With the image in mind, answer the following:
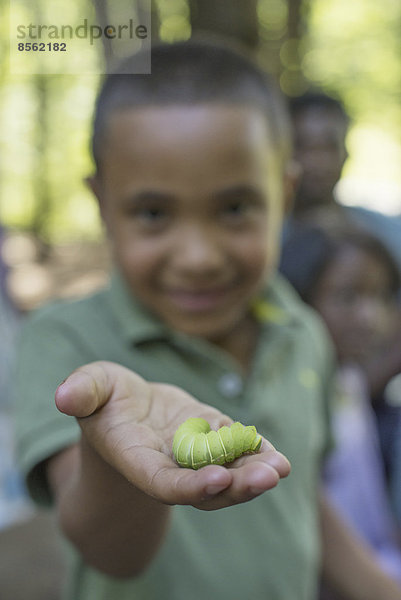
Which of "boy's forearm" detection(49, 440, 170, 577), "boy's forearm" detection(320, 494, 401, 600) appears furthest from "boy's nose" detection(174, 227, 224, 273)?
"boy's forearm" detection(320, 494, 401, 600)

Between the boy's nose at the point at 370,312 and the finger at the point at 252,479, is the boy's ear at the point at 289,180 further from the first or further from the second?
the finger at the point at 252,479

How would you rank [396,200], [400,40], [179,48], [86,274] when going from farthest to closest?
[400,40], [396,200], [86,274], [179,48]

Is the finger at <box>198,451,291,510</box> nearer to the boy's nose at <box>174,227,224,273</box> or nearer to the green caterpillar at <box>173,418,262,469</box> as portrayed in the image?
the green caterpillar at <box>173,418,262,469</box>

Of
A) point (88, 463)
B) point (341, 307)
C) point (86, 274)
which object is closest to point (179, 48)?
point (88, 463)

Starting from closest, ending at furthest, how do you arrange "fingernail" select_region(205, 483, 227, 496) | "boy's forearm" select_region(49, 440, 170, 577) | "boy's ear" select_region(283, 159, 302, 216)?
"fingernail" select_region(205, 483, 227, 496) < "boy's forearm" select_region(49, 440, 170, 577) < "boy's ear" select_region(283, 159, 302, 216)

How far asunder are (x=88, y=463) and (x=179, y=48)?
56cm

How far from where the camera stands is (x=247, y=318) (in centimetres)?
100

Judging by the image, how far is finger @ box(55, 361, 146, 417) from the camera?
0.42m

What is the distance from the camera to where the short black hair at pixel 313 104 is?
227cm

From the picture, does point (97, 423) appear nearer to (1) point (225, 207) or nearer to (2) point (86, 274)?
(1) point (225, 207)

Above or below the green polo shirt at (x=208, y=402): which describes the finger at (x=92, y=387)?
above

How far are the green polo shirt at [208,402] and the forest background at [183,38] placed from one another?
10.8 inches

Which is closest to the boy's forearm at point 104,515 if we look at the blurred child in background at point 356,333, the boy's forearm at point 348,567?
the boy's forearm at point 348,567

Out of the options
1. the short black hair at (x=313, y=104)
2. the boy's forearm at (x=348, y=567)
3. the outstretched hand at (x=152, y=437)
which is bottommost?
the boy's forearm at (x=348, y=567)
